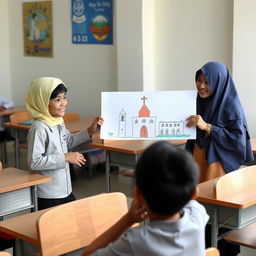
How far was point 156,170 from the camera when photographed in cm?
154

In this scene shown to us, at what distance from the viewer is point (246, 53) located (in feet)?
17.4

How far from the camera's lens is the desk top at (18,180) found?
332cm

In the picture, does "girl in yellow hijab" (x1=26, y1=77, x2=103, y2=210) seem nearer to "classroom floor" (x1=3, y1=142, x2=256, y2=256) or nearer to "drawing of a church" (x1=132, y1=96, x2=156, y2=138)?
"drawing of a church" (x1=132, y1=96, x2=156, y2=138)

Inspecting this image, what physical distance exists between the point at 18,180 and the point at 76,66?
3914 mm

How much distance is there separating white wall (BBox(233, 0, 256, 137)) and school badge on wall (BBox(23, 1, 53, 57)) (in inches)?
117

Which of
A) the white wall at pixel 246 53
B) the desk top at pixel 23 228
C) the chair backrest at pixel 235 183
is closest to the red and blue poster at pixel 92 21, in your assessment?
the white wall at pixel 246 53

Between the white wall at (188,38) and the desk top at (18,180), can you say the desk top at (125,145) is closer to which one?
the desk top at (18,180)

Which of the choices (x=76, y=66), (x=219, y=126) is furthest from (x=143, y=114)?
(x=76, y=66)

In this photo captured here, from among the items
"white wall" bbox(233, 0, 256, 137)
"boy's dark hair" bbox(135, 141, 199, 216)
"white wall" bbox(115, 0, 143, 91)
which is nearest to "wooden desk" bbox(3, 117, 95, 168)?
"white wall" bbox(115, 0, 143, 91)

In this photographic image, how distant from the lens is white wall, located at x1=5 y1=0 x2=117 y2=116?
6.86m

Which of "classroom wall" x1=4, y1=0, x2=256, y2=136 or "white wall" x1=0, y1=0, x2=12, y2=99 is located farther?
"white wall" x1=0, y1=0, x2=12, y2=99

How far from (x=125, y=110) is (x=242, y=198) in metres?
1.28

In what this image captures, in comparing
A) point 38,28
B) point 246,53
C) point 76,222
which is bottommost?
point 76,222

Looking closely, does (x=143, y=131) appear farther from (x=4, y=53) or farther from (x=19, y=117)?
(x=4, y=53)
